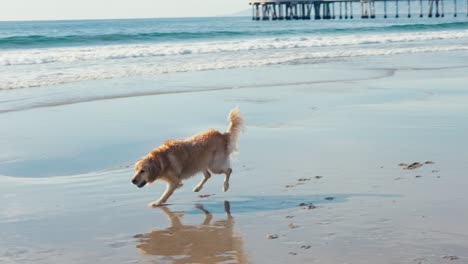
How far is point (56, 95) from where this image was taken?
1342cm

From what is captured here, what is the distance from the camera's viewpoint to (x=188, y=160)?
256 inches

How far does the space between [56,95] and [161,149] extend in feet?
24.7

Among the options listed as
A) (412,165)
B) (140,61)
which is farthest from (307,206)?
(140,61)

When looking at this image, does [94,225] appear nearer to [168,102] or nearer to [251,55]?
[168,102]

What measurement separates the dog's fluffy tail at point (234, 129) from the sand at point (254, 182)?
315 millimetres

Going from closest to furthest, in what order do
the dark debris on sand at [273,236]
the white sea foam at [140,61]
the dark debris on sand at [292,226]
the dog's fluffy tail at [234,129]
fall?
1. the dark debris on sand at [273,236]
2. the dark debris on sand at [292,226]
3. the dog's fluffy tail at [234,129]
4. the white sea foam at [140,61]

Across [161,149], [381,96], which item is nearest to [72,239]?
[161,149]

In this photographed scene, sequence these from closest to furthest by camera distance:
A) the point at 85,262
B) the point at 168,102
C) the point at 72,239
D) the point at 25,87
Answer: the point at 85,262 < the point at 72,239 < the point at 168,102 < the point at 25,87

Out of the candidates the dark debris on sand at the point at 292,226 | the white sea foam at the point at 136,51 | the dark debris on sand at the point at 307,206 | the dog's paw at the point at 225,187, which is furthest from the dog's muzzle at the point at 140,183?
the white sea foam at the point at 136,51

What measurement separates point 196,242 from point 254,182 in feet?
5.86

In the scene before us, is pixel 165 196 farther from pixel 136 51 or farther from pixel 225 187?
pixel 136 51

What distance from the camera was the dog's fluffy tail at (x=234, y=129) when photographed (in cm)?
689

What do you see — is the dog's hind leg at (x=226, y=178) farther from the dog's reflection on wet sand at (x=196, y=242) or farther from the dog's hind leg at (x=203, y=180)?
the dog's reflection on wet sand at (x=196, y=242)

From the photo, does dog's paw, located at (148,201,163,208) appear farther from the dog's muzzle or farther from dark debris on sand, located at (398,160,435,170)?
dark debris on sand, located at (398,160,435,170)
